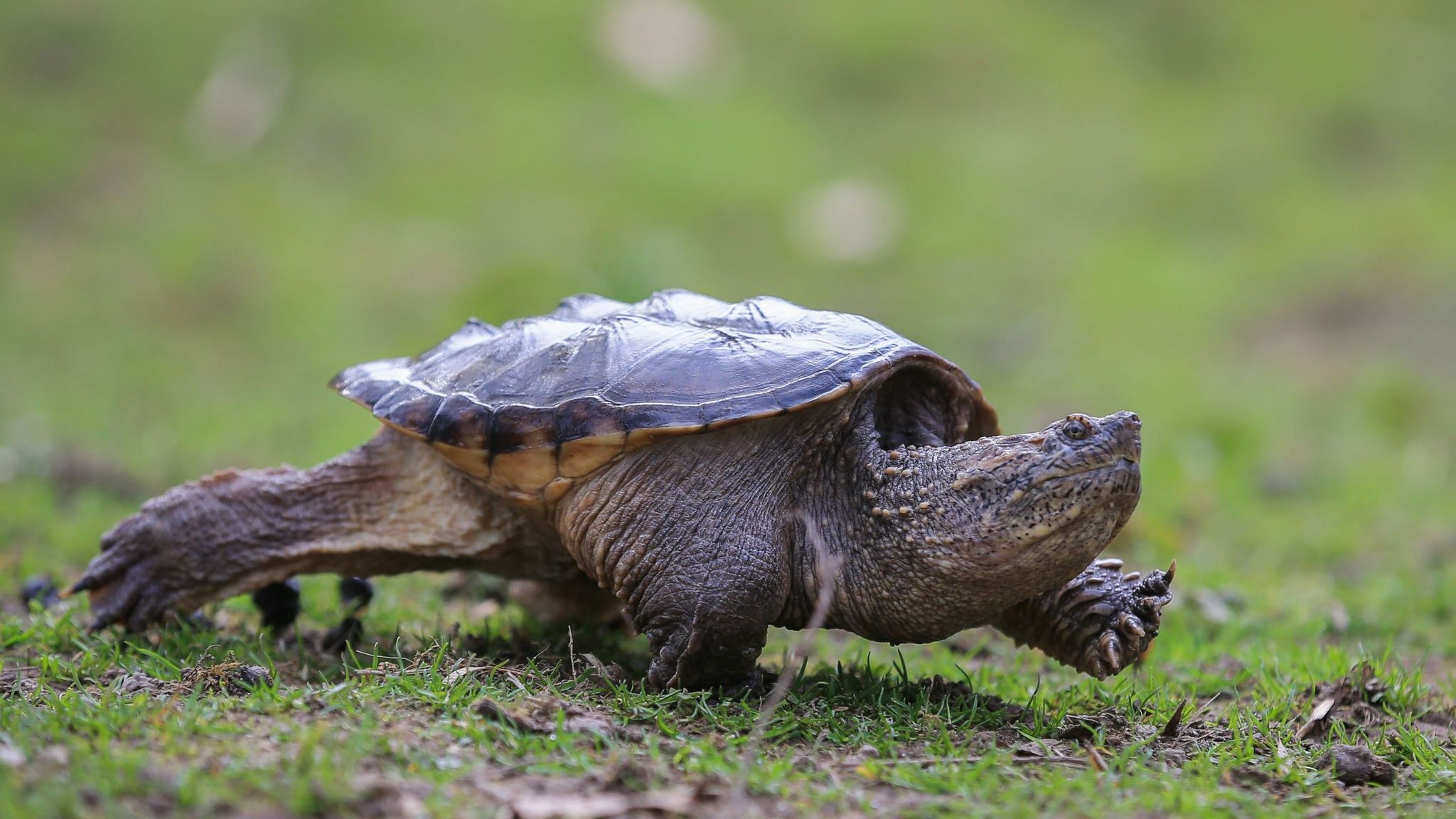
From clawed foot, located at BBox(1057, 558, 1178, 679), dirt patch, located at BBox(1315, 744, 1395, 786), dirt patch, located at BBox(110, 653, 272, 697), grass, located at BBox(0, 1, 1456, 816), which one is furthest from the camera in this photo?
clawed foot, located at BBox(1057, 558, 1178, 679)

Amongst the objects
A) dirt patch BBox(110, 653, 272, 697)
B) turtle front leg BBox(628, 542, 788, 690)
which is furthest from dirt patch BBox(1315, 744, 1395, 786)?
dirt patch BBox(110, 653, 272, 697)

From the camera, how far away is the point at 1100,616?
3.70 m

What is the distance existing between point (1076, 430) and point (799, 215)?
10944mm

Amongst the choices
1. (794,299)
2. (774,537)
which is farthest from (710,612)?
(794,299)

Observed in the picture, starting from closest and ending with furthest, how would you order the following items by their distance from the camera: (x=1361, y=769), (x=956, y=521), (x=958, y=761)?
(x=958, y=761) < (x=1361, y=769) < (x=956, y=521)

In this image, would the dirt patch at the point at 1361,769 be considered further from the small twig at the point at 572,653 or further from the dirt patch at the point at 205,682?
the dirt patch at the point at 205,682

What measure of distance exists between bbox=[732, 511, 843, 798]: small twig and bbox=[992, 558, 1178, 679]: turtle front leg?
62 cm

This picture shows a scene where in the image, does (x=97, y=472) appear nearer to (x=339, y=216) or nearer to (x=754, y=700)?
(x=754, y=700)

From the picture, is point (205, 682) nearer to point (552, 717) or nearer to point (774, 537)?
point (552, 717)

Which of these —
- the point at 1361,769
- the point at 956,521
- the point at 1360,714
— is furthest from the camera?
the point at 1360,714

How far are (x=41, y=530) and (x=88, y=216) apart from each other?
745 cm

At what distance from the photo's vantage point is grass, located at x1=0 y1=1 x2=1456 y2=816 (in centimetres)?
304

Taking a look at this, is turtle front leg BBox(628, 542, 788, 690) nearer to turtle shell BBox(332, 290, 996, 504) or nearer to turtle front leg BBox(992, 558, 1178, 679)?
turtle shell BBox(332, 290, 996, 504)

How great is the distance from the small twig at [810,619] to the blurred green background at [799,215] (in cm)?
299
